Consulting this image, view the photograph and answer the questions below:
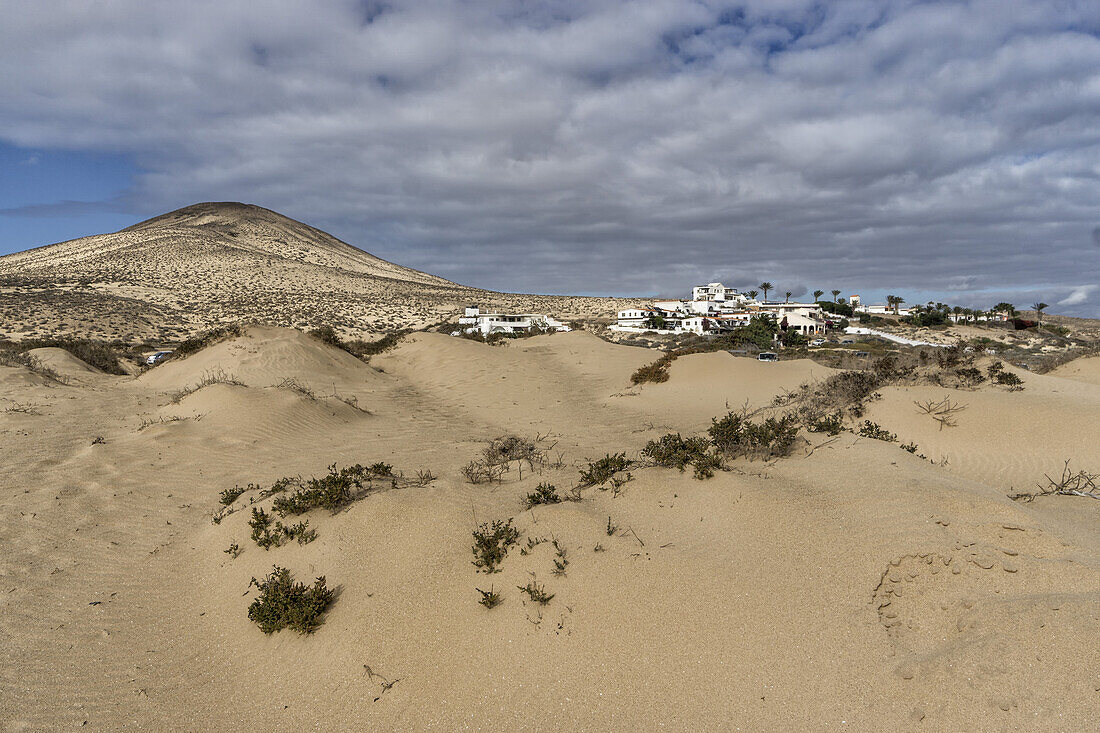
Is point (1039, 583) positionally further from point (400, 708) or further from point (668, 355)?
point (668, 355)

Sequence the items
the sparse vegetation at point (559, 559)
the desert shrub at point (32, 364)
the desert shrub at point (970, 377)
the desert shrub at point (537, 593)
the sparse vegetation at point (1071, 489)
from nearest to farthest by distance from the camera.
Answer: the desert shrub at point (537, 593)
the sparse vegetation at point (559, 559)
the sparse vegetation at point (1071, 489)
the desert shrub at point (970, 377)
the desert shrub at point (32, 364)

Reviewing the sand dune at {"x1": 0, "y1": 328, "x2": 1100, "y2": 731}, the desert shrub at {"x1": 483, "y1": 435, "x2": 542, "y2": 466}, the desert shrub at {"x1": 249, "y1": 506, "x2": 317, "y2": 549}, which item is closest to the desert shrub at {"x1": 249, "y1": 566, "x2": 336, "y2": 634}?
the sand dune at {"x1": 0, "y1": 328, "x2": 1100, "y2": 731}

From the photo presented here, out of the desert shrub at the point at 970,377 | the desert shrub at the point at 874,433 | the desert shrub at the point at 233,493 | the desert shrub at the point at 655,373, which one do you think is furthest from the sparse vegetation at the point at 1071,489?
the desert shrub at the point at 655,373

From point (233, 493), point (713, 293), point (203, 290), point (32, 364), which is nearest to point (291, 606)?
point (233, 493)

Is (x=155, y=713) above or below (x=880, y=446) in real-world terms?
below

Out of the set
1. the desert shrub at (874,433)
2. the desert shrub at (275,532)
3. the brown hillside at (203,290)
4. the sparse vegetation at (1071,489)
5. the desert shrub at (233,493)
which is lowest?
the sparse vegetation at (1071,489)

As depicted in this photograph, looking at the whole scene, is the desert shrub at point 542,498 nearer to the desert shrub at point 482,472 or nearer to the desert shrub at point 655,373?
the desert shrub at point 482,472

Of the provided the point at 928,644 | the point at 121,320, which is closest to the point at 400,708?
the point at 928,644
